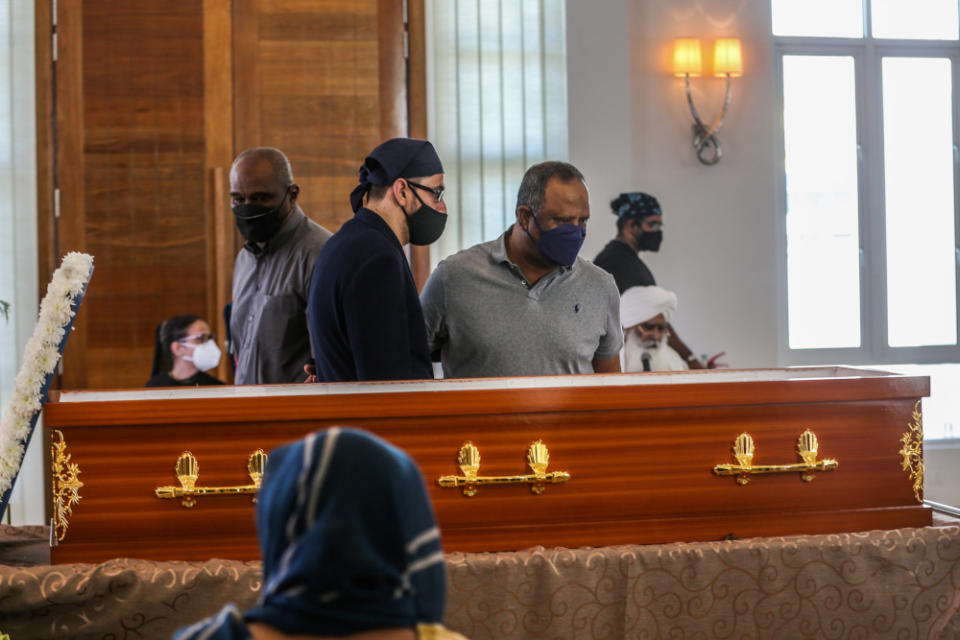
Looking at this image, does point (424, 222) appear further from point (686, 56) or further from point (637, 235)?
point (686, 56)

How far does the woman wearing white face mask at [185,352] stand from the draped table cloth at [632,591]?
2204 millimetres

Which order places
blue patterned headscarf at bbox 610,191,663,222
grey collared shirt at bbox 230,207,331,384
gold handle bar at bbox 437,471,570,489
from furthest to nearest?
blue patterned headscarf at bbox 610,191,663,222
grey collared shirt at bbox 230,207,331,384
gold handle bar at bbox 437,471,570,489

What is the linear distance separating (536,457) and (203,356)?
242 centimetres

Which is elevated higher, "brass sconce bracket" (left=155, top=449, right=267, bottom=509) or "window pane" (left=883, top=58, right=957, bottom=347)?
"window pane" (left=883, top=58, right=957, bottom=347)

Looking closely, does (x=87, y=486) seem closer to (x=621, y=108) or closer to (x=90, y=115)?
(x=90, y=115)

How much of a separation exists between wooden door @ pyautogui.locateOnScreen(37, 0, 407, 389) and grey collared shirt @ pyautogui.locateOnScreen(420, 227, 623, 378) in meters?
2.37

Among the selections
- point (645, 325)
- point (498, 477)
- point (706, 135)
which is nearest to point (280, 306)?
point (498, 477)

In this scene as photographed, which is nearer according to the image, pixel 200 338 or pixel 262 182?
pixel 262 182

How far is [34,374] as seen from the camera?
1849 millimetres

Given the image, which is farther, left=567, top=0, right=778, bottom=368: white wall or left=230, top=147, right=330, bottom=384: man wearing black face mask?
left=567, top=0, right=778, bottom=368: white wall

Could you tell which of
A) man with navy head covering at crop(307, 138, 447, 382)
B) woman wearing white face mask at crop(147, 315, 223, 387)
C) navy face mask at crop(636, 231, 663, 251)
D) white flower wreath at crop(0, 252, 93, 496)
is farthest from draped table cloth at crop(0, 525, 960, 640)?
navy face mask at crop(636, 231, 663, 251)

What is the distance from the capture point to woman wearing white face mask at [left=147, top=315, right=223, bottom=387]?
4.02m

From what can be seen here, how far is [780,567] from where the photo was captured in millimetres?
1931

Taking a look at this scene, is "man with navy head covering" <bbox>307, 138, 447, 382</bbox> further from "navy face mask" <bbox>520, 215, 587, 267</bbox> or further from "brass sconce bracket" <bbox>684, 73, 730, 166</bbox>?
"brass sconce bracket" <bbox>684, 73, 730, 166</bbox>
